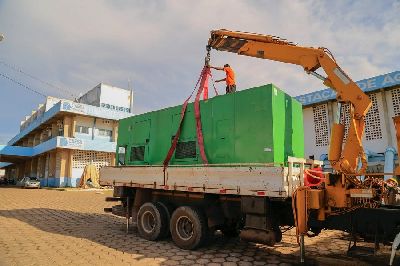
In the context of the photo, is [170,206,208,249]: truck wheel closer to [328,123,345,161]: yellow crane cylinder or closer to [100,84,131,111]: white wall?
[328,123,345,161]: yellow crane cylinder

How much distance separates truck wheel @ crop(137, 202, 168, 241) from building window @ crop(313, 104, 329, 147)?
16.8 m

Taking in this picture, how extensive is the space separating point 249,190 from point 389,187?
2.85m

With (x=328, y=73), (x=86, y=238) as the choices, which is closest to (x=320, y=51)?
(x=328, y=73)

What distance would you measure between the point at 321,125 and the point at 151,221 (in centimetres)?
1731

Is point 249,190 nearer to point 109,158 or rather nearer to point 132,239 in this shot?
point 132,239

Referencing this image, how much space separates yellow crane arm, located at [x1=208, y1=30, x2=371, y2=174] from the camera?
21.5ft

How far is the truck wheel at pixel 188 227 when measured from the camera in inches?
291

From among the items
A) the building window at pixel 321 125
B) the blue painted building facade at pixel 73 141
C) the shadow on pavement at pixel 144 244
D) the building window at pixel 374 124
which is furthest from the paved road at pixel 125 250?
the blue painted building facade at pixel 73 141

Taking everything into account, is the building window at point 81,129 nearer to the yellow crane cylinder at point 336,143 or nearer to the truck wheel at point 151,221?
the truck wheel at point 151,221

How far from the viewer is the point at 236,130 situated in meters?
7.65

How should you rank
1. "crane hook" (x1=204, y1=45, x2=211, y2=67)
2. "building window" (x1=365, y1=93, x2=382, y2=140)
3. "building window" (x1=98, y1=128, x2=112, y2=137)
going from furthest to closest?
"building window" (x1=98, y1=128, x2=112, y2=137)
"building window" (x1=365, y1=93, x2=382, y2=140)
"crane hook" (x1=204, y1=45, x2=211, y2=67)

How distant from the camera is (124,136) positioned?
11.1 m

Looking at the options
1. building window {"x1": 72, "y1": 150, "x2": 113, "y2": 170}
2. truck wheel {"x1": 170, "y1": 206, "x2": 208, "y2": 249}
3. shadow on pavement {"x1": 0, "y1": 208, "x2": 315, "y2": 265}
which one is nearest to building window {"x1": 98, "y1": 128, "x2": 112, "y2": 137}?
building window {"x1": 72, "y1": 150, "x2": 113, "y2": 170}

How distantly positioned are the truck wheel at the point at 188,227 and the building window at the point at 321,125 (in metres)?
16.9
